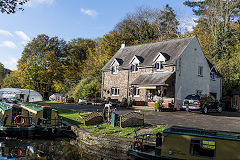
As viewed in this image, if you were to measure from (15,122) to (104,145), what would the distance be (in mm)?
6996

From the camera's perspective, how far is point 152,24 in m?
52.9

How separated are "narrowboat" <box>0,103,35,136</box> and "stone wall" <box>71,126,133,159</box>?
3799 millimetres

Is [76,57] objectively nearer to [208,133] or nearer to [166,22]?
[166,22]

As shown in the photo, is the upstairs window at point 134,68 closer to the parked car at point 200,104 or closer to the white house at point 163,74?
the white house at point 163,74

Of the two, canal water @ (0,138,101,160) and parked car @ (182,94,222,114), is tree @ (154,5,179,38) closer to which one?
parked car @ (182,94,222,114)

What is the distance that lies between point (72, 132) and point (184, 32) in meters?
38.4

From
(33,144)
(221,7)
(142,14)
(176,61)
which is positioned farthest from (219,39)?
(33,144)

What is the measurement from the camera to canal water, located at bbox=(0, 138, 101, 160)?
465 inches

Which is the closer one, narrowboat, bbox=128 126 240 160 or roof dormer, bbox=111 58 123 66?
narrowboat, bbox=128 126 240 160

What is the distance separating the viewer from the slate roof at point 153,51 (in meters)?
29.7

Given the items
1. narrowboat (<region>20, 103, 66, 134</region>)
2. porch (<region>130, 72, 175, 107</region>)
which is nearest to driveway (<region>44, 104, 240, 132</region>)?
porch (<region>130, 72, 175, 107</region>)

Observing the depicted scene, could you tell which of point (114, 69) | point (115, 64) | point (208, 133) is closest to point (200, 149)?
point (208, 133)

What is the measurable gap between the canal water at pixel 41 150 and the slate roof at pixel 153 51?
704 inches

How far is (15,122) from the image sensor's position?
1642 cm
